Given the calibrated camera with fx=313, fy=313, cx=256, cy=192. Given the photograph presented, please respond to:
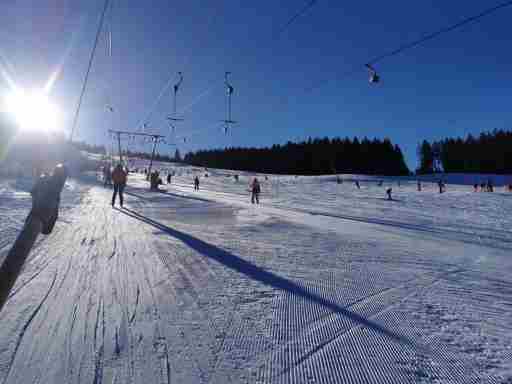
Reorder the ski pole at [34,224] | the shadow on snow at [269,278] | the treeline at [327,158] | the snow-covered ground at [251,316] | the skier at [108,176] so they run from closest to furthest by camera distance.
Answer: the ski pole at [34,224] → the snow-covered ground at [251,316] → the shadow on snow at [269,278] → the skier at [108,176] → the treeline at [327,158]

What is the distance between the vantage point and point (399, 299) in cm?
399

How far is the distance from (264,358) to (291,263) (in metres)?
2.88

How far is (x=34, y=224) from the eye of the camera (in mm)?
918

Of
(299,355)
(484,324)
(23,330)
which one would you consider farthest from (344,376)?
(23,330)

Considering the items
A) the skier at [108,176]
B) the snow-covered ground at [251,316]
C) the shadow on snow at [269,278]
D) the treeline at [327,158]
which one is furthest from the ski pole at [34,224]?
the treeline at [327,158]

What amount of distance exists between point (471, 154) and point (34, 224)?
122m

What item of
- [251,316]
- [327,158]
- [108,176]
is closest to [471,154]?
[327,158]

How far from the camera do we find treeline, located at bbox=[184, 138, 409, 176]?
10525 centimetres

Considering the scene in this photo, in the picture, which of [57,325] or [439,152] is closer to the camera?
[57,325]

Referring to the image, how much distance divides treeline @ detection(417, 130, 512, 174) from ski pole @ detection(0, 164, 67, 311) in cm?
11094

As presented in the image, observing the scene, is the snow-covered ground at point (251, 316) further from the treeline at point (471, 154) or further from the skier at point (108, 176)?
the treeline at point (471, 154)

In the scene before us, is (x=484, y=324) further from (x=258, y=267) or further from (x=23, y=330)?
(x=23, y=330)

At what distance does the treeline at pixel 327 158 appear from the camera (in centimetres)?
10525

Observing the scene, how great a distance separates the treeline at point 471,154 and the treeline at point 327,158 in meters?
13.6
